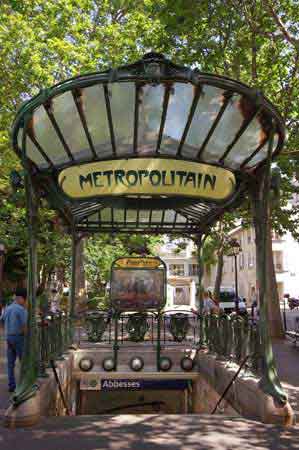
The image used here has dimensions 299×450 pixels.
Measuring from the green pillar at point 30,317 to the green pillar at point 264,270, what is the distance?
3210mm

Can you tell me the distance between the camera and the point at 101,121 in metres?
6.51

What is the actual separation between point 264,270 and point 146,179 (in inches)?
88.0

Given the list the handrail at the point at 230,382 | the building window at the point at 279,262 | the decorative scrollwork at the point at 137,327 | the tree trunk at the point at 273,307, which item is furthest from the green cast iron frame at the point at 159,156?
the building window at the point at 279,262

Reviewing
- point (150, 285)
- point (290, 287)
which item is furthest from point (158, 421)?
point (290, 287)

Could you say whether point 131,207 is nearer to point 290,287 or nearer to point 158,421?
point 158,421

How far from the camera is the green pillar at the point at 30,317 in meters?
5.94

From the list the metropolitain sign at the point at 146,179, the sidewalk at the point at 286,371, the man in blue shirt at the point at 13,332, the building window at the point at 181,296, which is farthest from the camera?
the building window at the point at 181,296

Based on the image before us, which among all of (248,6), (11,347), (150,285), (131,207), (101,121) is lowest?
(11,347)

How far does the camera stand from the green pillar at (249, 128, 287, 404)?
5953mm

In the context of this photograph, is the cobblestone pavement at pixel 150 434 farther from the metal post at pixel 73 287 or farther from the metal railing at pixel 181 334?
the metal post at pixel 73 287

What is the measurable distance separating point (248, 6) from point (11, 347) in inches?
407

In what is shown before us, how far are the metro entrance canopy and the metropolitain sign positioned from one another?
0.02m

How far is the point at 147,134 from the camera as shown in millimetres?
6777

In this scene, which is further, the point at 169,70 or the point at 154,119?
the point at 154,119
